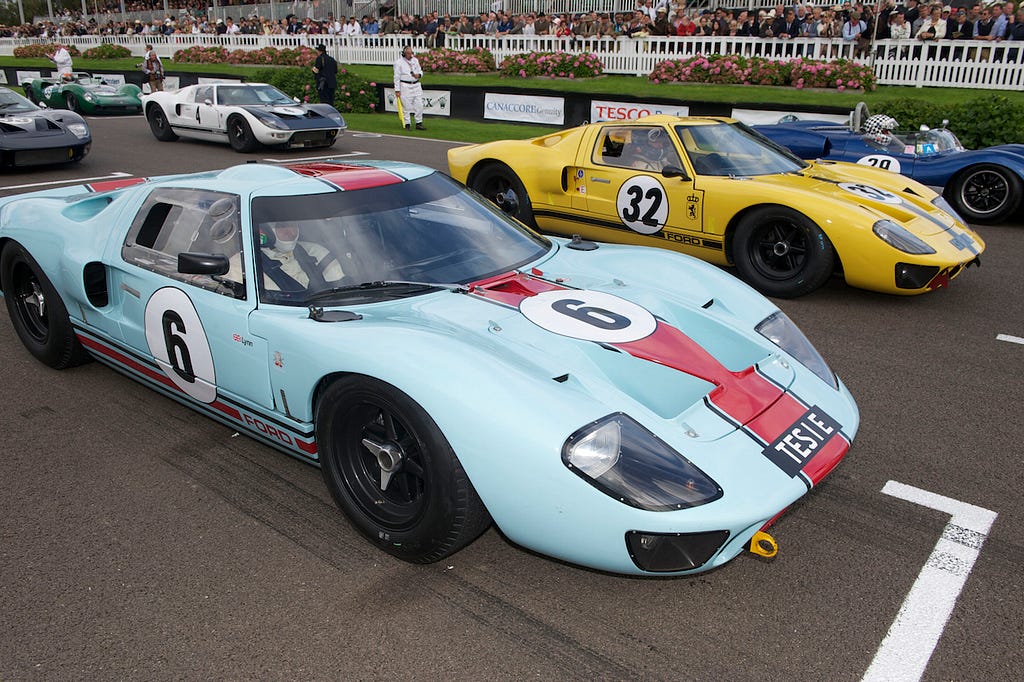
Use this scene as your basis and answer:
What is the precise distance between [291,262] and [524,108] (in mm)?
14575

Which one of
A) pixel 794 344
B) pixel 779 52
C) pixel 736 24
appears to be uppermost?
pixel 736 24

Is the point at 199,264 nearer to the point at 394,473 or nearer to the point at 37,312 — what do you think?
the point at 394,473

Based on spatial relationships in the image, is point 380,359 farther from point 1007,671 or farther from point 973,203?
point 973,203

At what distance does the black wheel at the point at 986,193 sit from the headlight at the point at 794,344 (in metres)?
5.94

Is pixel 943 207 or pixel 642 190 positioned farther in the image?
pixel 642 190

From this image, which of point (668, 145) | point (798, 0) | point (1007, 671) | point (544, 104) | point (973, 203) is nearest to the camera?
point (1007, 671)

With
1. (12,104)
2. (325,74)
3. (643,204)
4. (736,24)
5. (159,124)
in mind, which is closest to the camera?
(643,204)

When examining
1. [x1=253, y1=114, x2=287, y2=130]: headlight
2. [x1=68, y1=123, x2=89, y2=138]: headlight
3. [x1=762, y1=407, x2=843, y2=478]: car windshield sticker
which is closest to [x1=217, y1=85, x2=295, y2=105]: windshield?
[x1=253, y1=114, x2=287, y2=130]: headlight

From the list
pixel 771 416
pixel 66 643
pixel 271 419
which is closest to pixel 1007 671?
pixel 771 416

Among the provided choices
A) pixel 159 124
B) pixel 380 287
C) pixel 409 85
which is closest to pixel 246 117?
pixel 159 124

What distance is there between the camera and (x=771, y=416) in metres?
2.76

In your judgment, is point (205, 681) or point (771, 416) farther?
point (771, 416)

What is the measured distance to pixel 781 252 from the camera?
596 centimetres

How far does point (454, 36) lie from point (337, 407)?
25895 mm
